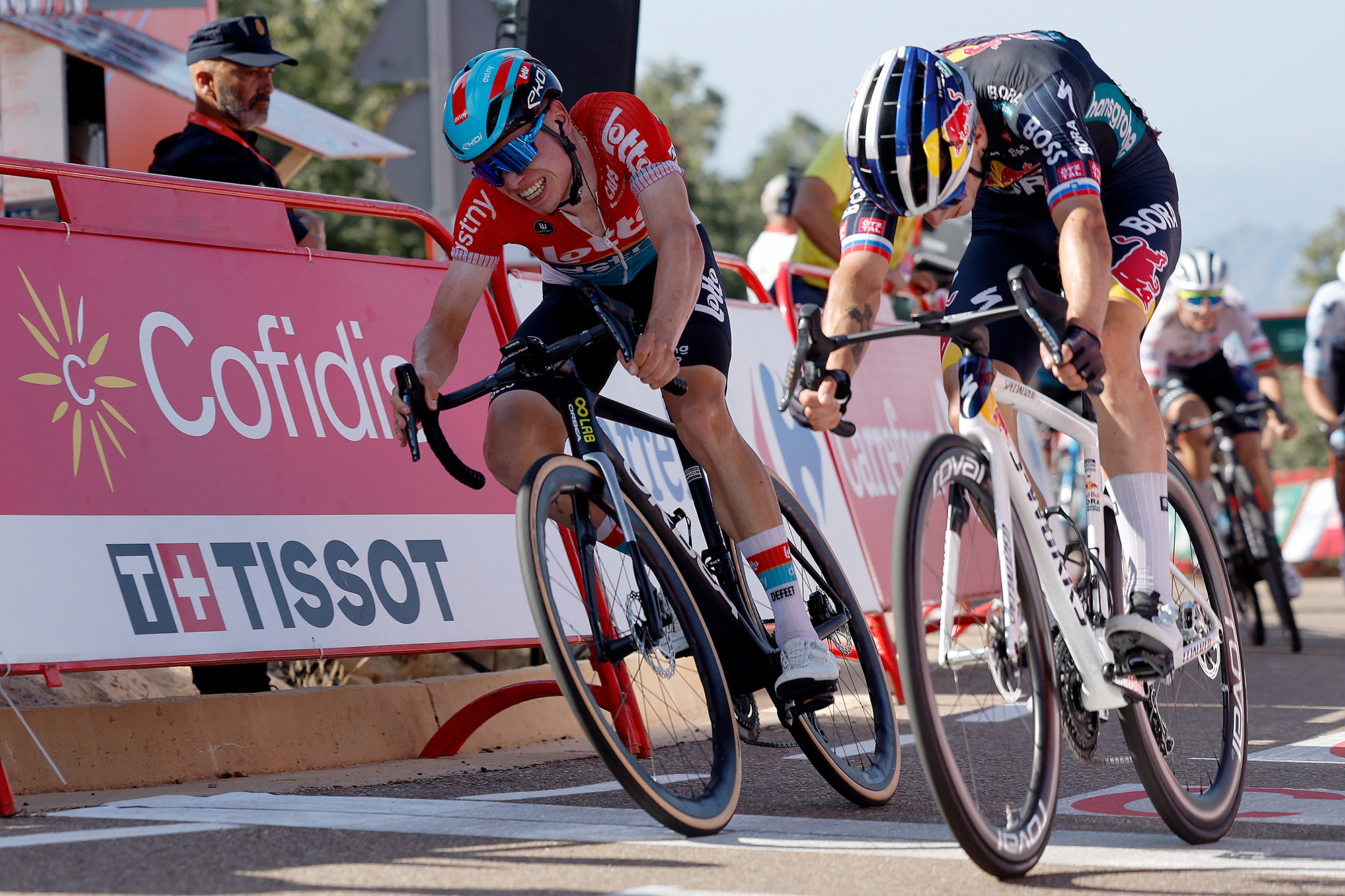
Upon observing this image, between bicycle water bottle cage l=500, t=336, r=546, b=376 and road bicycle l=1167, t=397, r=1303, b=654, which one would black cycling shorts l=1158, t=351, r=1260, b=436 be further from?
bicycle water bottle cage l=500, t=336, r=546, b=376

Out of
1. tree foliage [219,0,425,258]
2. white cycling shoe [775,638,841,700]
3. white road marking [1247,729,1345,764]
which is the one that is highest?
tree foliage [219,0,425,258]

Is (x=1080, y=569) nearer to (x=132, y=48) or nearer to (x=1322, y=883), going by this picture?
(x=1322, y=883)

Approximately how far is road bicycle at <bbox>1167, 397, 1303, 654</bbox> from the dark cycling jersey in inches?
218

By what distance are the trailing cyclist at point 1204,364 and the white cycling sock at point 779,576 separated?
6.09m

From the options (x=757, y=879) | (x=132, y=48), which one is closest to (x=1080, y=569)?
(x=757, y=879)

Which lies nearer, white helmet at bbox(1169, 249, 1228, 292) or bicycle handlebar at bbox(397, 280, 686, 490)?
bicycle handlebar at bbox(397, 280, 686, 490)

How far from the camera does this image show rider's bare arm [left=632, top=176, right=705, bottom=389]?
3.76 metres

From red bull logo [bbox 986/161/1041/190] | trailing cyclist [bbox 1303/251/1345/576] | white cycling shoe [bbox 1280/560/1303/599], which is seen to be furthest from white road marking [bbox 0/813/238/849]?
trailing cyclist [bbox 1303/251/1345/576]

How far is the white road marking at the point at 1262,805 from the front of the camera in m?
3.98

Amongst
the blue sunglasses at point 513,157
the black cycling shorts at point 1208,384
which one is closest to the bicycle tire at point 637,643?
the blue sunglasses at point 513,157

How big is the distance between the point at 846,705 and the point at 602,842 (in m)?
1.07

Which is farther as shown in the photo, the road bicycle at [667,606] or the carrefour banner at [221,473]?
the carrefour banner at [221,473]

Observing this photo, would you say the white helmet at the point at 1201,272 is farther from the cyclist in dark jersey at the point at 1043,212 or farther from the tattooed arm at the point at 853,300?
the tattooed arm at the point at 853,300

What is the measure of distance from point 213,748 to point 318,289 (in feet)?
5.17
